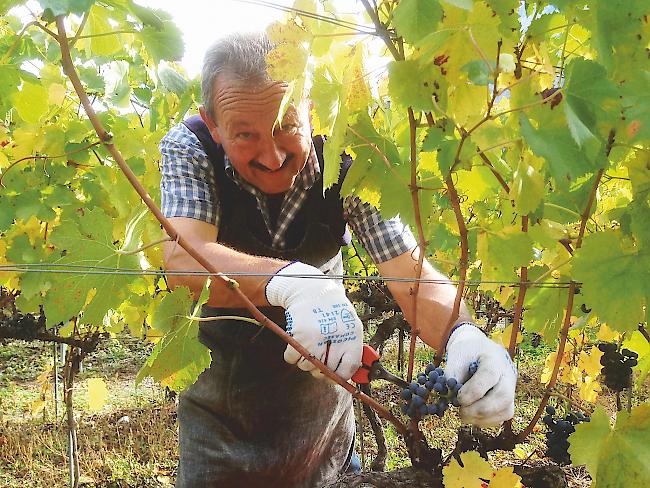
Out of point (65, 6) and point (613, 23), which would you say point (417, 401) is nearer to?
point (613, 23)

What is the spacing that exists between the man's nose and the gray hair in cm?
18

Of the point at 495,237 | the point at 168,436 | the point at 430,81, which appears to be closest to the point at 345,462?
the point at 495,237

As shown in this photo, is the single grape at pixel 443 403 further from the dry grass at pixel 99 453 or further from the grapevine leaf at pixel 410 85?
the dry grass at pixel 99 453

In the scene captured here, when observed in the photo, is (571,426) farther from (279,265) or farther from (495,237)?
(279,265)

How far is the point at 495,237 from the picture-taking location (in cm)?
113

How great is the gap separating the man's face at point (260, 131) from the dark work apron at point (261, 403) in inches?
12.2

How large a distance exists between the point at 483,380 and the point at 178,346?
2.09ft

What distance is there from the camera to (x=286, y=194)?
2100 millimetres

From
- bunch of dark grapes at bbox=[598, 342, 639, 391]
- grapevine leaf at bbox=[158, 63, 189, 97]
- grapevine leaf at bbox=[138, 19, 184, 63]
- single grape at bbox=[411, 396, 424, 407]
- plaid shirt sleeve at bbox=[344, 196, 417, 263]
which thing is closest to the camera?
single grape at bbox=[411, 396, 424, 407]

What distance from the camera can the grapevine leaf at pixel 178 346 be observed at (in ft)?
3.71

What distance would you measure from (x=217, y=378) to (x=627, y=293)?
5.66ft

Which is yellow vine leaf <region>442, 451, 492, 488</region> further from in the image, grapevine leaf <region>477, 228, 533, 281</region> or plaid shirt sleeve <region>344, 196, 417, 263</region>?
plaid shirt sleeve <region>344, 196, 417, 263</region>

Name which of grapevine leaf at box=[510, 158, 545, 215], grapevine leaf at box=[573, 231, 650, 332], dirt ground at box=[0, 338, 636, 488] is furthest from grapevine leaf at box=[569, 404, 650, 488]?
dirt ground at box=[0, 338, 636, 488]

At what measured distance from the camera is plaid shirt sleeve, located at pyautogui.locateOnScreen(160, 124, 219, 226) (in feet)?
6.12
